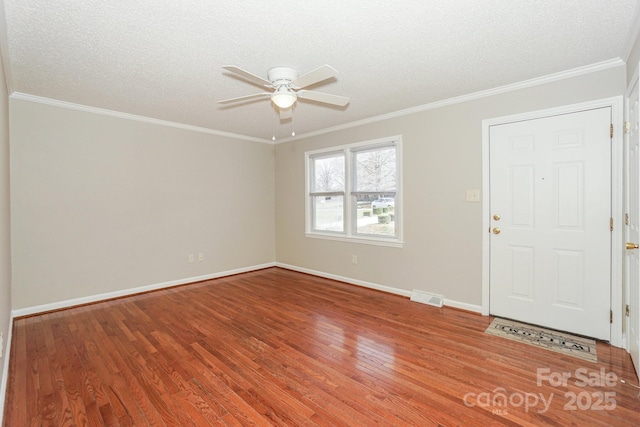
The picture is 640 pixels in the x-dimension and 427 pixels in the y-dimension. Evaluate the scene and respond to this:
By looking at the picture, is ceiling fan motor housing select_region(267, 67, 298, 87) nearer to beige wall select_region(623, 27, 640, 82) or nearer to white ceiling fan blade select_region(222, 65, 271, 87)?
white ceiling fan blade select_region(222, 65, 271, 87)

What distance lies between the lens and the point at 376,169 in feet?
14.3

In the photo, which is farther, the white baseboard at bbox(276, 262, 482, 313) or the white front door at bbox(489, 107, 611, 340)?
the white baseboard at bbox(276, 262, 482, 313)

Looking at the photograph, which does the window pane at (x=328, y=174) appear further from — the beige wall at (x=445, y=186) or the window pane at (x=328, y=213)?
the beige wall at (x=445, y=186)

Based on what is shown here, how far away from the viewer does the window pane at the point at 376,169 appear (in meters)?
4.18

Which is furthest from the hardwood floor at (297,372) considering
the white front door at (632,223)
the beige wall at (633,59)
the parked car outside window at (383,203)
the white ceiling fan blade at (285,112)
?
the white ceiling fan blade at (285,112)

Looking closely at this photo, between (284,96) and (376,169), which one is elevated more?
(284,96)

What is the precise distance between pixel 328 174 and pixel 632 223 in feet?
11.9

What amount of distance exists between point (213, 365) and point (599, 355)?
3.10 metres

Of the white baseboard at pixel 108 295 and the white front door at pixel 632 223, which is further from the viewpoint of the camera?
the white baseboard at pixel 108 295

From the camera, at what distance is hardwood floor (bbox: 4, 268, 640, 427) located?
1.81 m

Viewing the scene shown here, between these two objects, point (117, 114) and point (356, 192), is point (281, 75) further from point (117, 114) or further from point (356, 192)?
point (117, 114)

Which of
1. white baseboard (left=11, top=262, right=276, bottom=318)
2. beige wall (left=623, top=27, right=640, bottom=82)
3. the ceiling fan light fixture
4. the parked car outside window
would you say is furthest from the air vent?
white baseboard (left=11, top=262, right=276, bottom=318)

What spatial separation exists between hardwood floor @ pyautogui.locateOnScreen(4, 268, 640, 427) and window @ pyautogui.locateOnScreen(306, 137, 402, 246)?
1.32 meters

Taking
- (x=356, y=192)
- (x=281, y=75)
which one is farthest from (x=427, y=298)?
(x=281, y=75)
